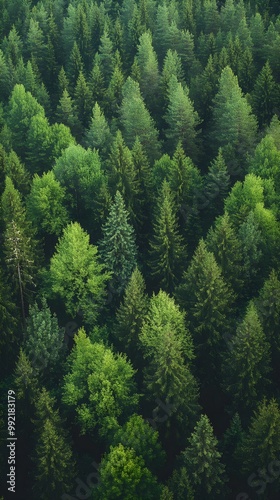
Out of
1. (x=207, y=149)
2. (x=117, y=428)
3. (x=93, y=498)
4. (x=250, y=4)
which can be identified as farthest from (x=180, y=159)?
(x=250, y=4)

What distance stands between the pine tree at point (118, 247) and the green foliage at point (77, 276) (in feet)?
5.05

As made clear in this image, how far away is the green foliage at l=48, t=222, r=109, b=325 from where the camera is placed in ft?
174

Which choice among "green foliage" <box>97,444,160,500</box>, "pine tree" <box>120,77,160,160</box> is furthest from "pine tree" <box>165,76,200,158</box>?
"green foliage" <box>97,444,160,500</box>

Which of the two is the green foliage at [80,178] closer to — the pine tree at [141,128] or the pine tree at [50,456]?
the pine tree at [141,128]

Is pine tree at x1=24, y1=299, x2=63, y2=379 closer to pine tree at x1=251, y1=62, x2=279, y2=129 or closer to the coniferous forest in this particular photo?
the coniferous forest

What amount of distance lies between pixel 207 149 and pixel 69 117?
18.2 meters

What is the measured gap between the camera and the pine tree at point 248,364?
44.2m

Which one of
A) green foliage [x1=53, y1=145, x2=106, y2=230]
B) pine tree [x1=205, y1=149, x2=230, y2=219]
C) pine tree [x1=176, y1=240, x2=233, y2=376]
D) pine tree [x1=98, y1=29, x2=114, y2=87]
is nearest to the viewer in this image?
pine tree [x1=176, y1=240, x2=233, y2=376]

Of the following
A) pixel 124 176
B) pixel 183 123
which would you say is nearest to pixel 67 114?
pixel 183 123

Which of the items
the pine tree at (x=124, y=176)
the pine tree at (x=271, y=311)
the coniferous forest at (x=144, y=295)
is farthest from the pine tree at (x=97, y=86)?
the pine tree at (x=271, y=311)

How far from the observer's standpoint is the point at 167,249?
53.8 metres

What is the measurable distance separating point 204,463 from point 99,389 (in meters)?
10.3

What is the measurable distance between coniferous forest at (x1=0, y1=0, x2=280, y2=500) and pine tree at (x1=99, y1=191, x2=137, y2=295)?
187 millimetres

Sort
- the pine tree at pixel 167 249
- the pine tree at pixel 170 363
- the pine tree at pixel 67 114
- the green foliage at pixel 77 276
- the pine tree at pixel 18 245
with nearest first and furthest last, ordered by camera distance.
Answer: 1. the pine tree at pixel 170 363
2. the pine tree at pixel 18 245
3. the green foliage at pixel 77 276
4. the pine tree at pixel 167 249
5. the pine tree at pixel 67 114
